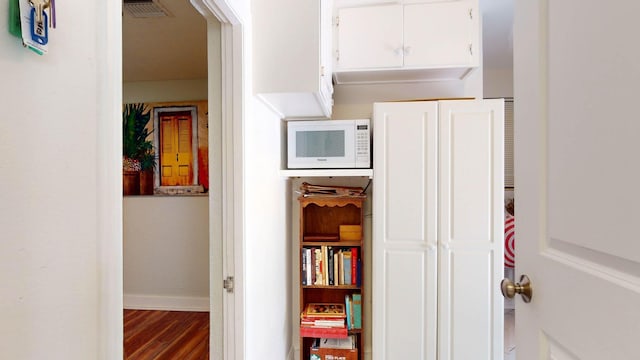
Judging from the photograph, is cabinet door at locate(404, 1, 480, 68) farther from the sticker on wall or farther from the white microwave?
the sticker on wall

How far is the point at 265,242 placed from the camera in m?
1.69

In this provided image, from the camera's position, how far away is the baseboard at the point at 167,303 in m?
3.24

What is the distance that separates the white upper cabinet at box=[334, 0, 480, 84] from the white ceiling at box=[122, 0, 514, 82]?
18.0 inches

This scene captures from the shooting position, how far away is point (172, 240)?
3217 millimetres

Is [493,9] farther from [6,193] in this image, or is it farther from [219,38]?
[6,193]

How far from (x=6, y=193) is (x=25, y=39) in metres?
0.22

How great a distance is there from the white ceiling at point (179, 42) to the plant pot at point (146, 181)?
963mm

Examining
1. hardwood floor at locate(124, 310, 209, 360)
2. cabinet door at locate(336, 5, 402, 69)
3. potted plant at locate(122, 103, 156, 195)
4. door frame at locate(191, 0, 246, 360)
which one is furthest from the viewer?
potted plant at locate(122, 103, 156, 195)

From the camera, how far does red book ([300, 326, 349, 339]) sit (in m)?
2.10

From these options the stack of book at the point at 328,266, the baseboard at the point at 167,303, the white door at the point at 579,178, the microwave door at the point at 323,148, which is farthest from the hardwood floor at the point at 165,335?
the white door at the point at 579,178

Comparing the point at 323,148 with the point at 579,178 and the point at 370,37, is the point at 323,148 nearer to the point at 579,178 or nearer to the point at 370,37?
the point at 370,37

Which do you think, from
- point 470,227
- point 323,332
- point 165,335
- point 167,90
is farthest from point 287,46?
point 165,335

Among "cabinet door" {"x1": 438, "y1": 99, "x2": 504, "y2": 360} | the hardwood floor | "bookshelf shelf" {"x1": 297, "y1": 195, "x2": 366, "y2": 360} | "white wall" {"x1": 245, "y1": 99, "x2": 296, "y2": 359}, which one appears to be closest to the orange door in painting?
the hardwood floor

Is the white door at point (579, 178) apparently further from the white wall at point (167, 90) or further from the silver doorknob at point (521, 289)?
the white wall at point (167, 90)
